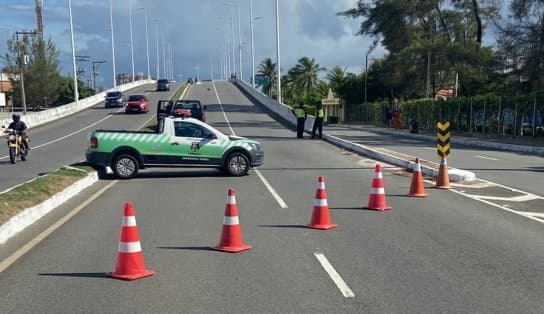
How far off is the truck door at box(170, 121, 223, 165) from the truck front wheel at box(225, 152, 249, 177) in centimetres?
31

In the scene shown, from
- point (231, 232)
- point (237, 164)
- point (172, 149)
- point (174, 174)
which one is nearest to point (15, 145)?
point (174, 174)

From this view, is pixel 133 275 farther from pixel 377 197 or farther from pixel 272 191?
pixel 272 191

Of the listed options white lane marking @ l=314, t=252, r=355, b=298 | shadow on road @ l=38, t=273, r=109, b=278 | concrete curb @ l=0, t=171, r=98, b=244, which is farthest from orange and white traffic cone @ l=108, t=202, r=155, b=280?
concrete curb @ l=0, t=171, r=98, b=244

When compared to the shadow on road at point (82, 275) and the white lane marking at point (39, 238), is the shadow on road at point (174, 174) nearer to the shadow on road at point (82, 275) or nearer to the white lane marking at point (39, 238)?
the white lane marking at point (39, 238)

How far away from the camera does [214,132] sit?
695 inches

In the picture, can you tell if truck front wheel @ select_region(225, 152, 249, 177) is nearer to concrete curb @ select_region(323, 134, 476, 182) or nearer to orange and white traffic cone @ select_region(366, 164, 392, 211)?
concrete curb @ select_region(323, 134, 476, 182)

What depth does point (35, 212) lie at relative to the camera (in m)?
10.8

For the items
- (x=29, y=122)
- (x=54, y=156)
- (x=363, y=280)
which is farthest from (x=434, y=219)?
(x=29, y=122)

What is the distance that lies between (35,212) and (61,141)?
77.7 ft

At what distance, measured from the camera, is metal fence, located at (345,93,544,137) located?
3281 cm

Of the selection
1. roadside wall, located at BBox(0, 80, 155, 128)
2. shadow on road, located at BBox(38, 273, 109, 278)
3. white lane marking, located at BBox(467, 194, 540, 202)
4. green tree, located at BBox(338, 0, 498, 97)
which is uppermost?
green tree, located at BBox(338, 0, 498, 97)

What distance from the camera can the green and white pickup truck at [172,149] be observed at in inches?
664

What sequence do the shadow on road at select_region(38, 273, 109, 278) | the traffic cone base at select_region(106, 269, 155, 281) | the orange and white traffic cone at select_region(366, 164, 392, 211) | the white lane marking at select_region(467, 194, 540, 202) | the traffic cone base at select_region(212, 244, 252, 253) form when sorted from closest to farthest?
the traffic cone base at select_region(106, 269, 155, 281) < the shadow on road at select_region(38, 273, 109, 278) < the traffic cone base at select_region(212, 244, 252, 253) < the orange and white traffic cone at select_region(366, 164, 392, 211) < the white lane marking at select_region(467, 194, 540, 202)

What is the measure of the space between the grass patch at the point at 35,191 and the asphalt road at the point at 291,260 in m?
0.68
